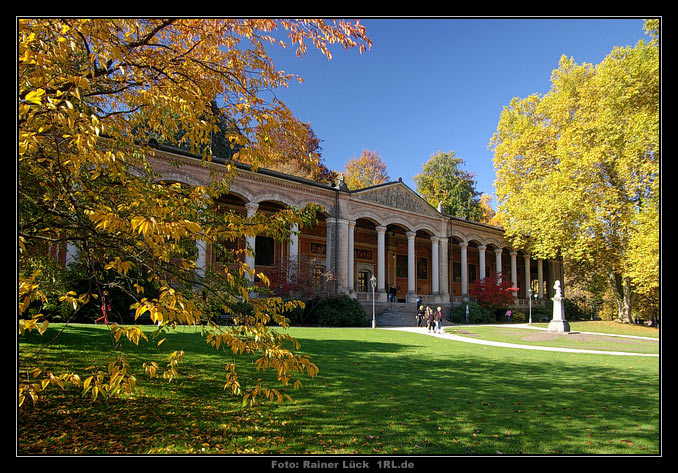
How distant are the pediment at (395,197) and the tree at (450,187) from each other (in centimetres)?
1619

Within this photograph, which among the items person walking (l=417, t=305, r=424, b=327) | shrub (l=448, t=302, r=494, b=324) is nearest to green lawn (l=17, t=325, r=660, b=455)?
person walking (l=417, t=305, r=424, b=327)

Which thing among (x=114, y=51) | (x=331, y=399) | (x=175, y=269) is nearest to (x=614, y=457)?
(x=331, y=399)

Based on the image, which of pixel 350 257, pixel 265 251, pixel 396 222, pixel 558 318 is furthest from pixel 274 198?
pixel 558 318

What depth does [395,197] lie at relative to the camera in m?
30.2

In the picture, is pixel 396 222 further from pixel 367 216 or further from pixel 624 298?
pixel 624 298

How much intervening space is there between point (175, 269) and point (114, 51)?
6.48 ft

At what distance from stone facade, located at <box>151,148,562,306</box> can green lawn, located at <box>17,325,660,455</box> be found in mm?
14016

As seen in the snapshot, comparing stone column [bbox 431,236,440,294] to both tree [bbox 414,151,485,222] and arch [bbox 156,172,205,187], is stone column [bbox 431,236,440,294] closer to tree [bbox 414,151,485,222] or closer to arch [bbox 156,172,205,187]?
tree [bbox 414,151,485,222]

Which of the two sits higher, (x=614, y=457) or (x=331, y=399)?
(x=614, y=457)

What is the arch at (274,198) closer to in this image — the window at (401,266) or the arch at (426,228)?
the arch at (426,228)

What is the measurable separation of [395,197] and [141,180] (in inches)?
1059

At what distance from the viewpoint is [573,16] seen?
303 centimetres

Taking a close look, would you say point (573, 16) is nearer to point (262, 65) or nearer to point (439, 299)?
point (262, 65)

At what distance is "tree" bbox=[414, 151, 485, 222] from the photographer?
4784 cm
